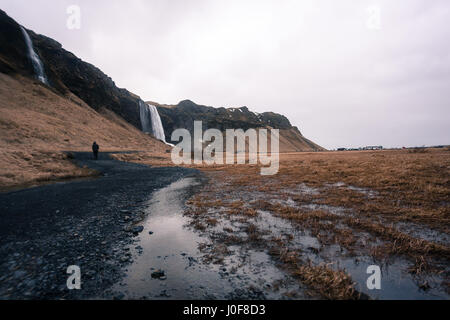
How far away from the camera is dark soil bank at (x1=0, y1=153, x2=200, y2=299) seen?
4.45 m

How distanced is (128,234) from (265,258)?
5675 mm

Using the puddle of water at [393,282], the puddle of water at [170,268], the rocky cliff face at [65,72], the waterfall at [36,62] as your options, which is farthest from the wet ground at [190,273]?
the waterfall at [36,62]

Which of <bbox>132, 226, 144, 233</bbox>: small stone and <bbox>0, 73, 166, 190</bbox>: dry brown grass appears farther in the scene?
<bbox>0, 73, 166, 190</bbox>: dry brown grass

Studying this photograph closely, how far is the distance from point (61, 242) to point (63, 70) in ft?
342

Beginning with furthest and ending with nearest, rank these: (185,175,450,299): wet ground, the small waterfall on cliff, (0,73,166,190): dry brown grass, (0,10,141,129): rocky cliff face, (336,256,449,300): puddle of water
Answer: the small waterfall on cliff
(0,10,141,129): rocky cliff face
(0,73,166,190): dry brown grass
(185,175,450,299): wet ground
(336,256,449,300): puddle of water

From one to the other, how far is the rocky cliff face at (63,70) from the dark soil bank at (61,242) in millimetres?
72751

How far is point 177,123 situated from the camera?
476ft

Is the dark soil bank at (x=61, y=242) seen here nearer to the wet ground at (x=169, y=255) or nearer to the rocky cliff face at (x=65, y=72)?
the wet ground at (x=169, y=255)

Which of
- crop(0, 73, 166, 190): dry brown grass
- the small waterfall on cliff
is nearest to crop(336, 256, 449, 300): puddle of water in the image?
crop(0, 73, 166, 190): dry brown grass

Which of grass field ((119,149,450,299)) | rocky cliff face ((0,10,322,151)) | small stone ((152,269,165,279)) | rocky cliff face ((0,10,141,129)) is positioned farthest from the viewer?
rocky cliff face ((0,10,322,151))

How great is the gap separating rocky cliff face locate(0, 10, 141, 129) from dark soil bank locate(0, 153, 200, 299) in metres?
72.8

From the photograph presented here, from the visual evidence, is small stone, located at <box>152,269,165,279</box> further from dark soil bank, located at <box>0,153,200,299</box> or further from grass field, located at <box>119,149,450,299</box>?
grass field, located at <box>119,149,450,299</box>

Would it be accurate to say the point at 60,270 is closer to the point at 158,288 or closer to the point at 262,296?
the point at 158,288
